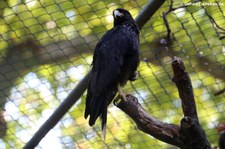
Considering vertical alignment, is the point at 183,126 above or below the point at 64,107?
above

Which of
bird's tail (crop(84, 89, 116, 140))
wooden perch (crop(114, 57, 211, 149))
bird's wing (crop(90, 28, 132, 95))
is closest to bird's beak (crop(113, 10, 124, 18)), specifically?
bird's wing (crop(90, 28, 132, 95))

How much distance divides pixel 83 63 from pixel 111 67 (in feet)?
2.28

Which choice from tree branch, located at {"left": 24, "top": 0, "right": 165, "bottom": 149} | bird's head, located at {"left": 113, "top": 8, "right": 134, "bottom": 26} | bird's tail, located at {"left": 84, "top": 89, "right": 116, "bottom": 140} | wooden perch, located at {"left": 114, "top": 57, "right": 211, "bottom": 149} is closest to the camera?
wooden perch, located at {"left": 114, "top": 57, "right": 211, "bottom": 149}

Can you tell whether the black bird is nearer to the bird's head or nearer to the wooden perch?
the bird's head

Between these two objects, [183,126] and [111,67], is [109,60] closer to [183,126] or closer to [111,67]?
[111,67]

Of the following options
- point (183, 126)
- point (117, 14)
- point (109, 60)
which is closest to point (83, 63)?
point (117, 14)

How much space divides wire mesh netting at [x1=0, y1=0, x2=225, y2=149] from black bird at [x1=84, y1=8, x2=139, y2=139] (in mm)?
353

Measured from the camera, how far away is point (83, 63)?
2998 mm

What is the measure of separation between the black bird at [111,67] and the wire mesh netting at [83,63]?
0.35 metres

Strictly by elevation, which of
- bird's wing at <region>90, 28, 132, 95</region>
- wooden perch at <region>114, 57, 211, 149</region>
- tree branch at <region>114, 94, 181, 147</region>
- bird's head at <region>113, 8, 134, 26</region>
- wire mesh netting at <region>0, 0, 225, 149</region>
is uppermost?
wooden perch at <region>114, 57, 211, 149</region>

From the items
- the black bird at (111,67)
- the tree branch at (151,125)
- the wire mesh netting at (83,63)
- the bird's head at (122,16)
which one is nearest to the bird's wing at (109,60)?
→ the black bird at (111,67)

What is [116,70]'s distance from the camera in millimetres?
2316

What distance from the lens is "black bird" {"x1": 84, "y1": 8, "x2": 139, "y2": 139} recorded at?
2225mm

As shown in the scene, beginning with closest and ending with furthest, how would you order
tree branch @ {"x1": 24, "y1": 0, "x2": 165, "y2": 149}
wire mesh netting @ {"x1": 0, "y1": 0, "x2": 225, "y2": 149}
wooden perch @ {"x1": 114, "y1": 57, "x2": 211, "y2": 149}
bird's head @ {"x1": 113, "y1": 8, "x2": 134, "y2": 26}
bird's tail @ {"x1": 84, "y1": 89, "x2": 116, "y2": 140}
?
wooden perch @ {"x1": 114, "y1": 57, "x2": 211, "y2": 149}
bird's tail @ {"x1": 84, "y1": 89, "x2": 116, "y2": 140}
tree branch @ {"x1": 24, "y1": 0, "x2": 165, "y2": 149}
bird's head @ {"x1": 113, "y1": 8, "x2": 134, "y2": 26}
wire mesh netting @ {"x1": 0, "y1": 0, "x2": 225, "y2": 149}
